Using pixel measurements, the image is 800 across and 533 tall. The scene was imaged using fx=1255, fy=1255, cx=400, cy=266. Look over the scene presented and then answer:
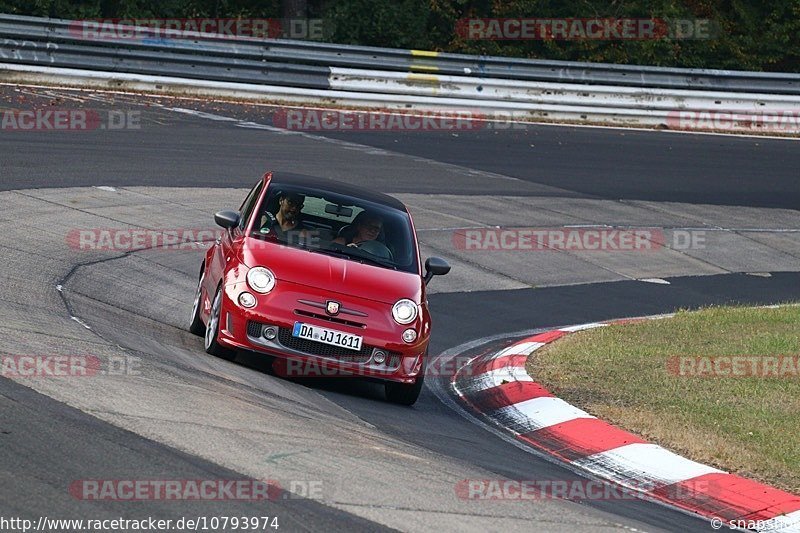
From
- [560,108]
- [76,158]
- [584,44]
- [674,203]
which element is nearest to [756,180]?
[674,203]

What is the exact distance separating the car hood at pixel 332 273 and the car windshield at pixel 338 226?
5.9 inches

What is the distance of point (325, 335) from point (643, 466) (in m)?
2.50

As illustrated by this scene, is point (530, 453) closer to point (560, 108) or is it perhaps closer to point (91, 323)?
point (91, 323)

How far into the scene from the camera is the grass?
8023 millimetres

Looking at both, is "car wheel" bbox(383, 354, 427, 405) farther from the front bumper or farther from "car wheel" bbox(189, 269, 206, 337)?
"car wheel" bbox(189, 269, 206, 337)

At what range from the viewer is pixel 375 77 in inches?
986

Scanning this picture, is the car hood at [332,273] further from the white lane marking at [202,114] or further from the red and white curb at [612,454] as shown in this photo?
the white lane marking at [202,114]

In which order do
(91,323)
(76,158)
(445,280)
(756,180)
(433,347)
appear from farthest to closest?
(756,180) < (76,158) < (445,280) < (433,347) < (91,323)

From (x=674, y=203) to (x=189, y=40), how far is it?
9990 millimetres

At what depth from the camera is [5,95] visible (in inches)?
840

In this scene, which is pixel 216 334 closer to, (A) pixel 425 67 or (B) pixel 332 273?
(B) pixel 332 273

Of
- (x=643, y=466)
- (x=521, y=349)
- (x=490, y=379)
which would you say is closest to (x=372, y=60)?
(x=521, y=349)

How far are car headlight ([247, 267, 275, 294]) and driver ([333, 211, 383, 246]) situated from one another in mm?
919

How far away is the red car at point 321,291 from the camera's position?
9047 millimetres
